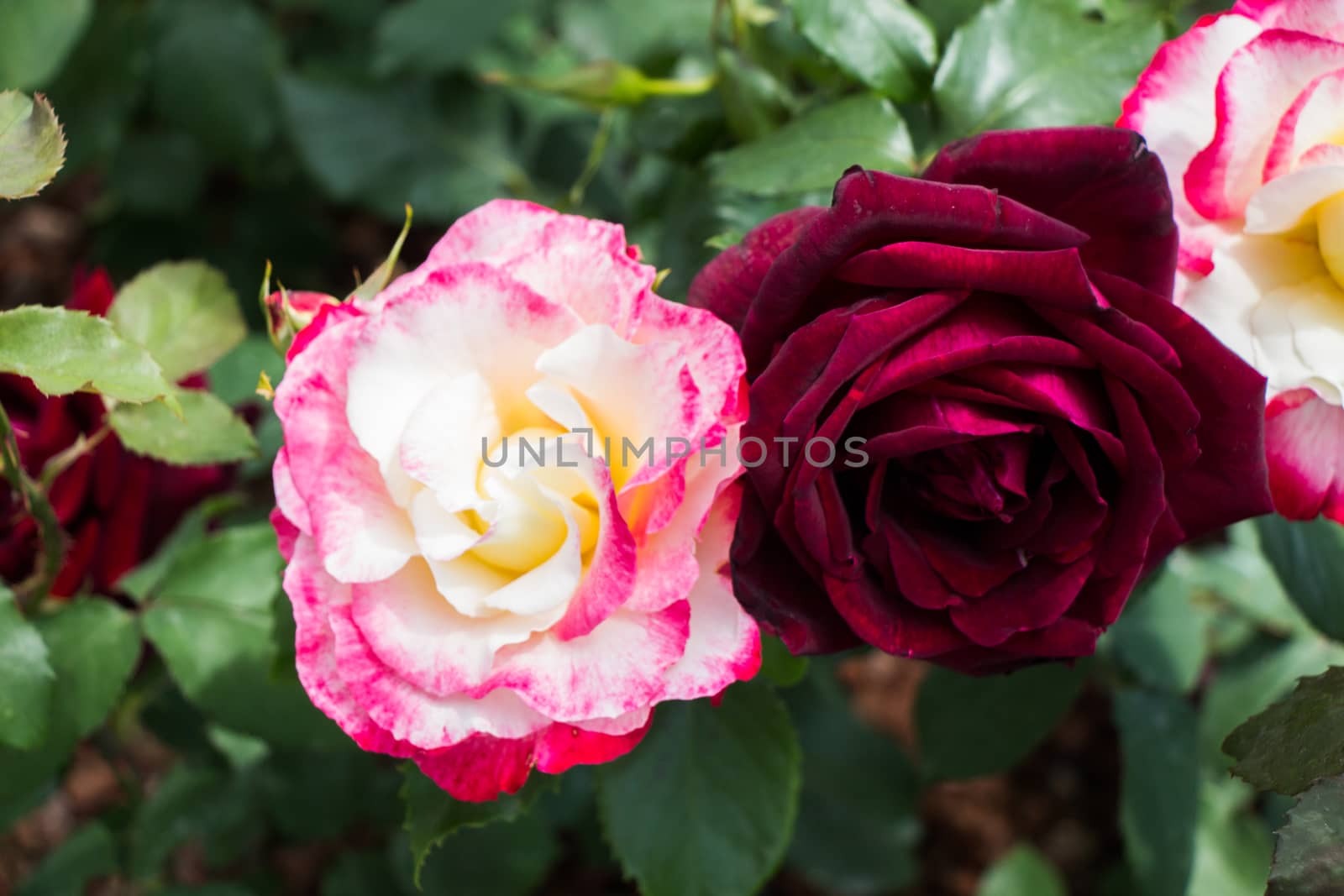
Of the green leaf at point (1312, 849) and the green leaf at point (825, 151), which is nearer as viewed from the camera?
the green leaf at point (1312, 849)

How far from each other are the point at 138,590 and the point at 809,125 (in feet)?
2.03

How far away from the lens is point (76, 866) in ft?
3.35

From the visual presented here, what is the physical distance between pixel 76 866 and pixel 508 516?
817 mm

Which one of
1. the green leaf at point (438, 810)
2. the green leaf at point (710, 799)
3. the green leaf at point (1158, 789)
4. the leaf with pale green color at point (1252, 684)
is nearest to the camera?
the green leaf at point (438, 810)

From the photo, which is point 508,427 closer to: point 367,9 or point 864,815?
point 864,815

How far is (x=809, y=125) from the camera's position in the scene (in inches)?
26.6

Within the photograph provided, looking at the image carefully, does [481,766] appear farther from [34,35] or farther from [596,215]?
[34,35]

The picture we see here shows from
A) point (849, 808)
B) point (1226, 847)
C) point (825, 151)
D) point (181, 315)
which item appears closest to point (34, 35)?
point (181, 315)

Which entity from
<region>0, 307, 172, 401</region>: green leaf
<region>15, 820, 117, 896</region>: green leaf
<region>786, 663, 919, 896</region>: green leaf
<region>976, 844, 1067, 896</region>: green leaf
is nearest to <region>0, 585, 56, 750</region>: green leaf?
<region>0, 307, 172, 401</region>: green leaf

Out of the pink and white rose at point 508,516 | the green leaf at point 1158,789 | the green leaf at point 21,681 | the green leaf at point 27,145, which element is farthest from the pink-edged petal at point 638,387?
the green leaf at point 1158,789

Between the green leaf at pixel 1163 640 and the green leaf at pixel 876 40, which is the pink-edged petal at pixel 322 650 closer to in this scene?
the green leaf at pixel 876 40

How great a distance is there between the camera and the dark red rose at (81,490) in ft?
2.40

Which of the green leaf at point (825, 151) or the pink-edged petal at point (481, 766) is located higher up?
the green leaf at point (825, 151)

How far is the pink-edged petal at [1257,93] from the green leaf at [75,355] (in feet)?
1.77
